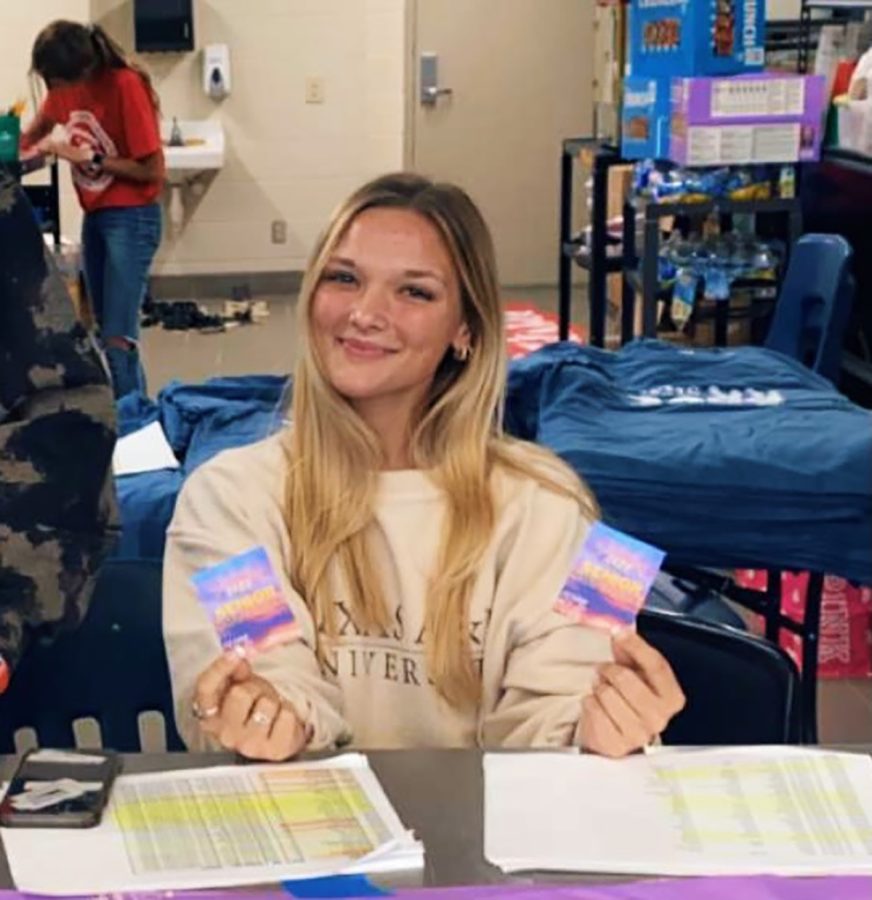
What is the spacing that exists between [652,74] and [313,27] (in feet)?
12.5

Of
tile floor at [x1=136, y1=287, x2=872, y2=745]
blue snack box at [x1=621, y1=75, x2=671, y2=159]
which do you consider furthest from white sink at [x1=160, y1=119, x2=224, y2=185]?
blue snack box at [x1=621, y1=75, x2=671, y2=159]

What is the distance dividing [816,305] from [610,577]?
250 cm

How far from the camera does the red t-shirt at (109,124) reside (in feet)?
18.1

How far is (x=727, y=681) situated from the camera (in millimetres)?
1756

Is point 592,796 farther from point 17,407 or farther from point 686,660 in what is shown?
point 17,407

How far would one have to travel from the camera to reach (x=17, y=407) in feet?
5.02

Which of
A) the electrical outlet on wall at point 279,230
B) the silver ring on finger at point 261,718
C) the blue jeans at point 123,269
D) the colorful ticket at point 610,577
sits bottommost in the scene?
the electrical outlet on wall at point 279,230

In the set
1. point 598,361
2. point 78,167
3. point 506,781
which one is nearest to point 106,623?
point 506,781

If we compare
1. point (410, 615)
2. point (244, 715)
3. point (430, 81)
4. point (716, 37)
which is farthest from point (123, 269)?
point (244, 715)

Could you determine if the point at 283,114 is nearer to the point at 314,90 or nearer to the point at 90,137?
the point at 314,90

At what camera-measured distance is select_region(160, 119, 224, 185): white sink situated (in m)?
7.98

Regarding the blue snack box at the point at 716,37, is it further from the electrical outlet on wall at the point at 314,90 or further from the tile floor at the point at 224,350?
the electrical outlet on wall at the point at 314,90

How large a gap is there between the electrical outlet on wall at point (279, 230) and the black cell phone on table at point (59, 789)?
7.36m

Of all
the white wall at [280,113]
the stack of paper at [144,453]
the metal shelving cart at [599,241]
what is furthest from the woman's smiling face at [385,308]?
the white wall at [280,113]
